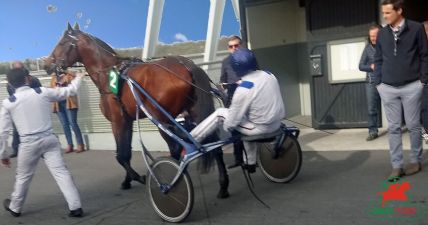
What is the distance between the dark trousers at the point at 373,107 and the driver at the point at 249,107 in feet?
10.9

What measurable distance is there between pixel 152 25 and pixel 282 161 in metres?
6.44

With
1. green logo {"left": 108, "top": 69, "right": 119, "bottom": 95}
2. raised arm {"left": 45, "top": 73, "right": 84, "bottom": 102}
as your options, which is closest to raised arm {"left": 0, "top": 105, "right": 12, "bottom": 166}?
raised arm {"left": 45, "top": 73, "right": 84, "bottom": 102}

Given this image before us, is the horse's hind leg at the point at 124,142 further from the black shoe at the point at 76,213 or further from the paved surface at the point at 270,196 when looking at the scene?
the black shoe at the point at 76,213

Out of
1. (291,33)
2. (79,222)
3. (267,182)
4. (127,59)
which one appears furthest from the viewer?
(291,33)

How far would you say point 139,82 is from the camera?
6.36 meters

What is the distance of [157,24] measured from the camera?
1197 centimetres

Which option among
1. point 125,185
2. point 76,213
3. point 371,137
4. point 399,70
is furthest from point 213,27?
point 76,213

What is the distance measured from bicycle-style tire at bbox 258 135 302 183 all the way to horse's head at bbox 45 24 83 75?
2.80 metres

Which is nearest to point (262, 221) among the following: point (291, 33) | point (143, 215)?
point (143, 215)

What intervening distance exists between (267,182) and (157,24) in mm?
6446

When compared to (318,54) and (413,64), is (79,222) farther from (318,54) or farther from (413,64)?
(318,54)

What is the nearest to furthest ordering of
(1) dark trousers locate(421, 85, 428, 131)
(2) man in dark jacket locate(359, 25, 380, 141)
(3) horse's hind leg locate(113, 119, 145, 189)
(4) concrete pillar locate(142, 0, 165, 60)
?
(3) horse's hind leg locate(113, 119, 145, 189), (1) dark trousers locate(421, 85, 428, 131), (2) man in dark jacket locate(359, 25, 380, 141), (4) concrete pillar locate(142, 0, 165, 60)

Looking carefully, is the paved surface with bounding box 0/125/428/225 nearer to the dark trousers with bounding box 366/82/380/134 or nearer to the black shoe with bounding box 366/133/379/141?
the black shoe with bounding box 366/133/379/141

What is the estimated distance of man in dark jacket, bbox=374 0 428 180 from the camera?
579 cm
